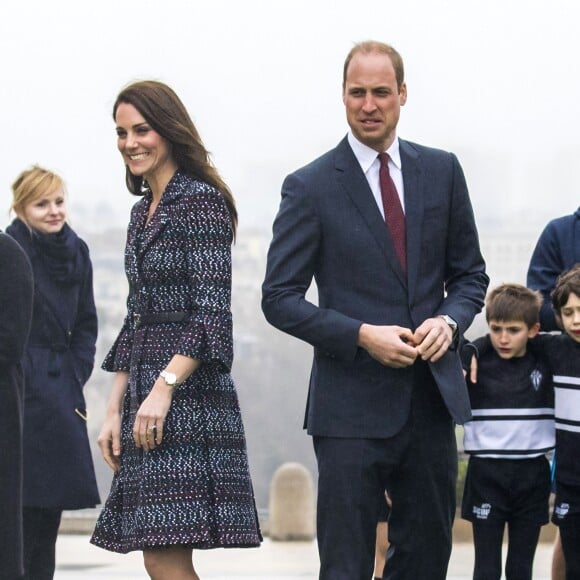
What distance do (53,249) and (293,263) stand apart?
6.46 feet

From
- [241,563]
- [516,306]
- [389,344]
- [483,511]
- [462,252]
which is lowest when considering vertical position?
[241,563]

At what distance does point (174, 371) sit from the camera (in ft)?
15.4

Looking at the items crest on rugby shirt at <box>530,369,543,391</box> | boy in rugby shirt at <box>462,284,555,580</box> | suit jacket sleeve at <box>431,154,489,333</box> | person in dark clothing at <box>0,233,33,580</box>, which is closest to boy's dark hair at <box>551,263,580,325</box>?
boy in rugby shirt at <box>462,284,555,580</box>

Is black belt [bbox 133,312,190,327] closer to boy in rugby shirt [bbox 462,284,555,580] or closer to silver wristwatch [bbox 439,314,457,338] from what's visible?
silver wristwatch [bbox 439,314,457,338]

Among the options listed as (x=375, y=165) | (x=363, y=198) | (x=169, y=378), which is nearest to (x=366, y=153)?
(x=375, y=165)

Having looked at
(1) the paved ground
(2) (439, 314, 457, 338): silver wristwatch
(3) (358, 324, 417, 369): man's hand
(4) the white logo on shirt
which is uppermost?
(2) (439, 314, 457, 338): silver wristwatch

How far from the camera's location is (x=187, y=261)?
480cm

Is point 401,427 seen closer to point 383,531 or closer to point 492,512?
point 492,512

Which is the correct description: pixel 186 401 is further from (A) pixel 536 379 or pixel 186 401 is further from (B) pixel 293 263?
(A) pixel 536 379

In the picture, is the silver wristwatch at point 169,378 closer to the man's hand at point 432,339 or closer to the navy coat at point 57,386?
the man's hand at point 432,339

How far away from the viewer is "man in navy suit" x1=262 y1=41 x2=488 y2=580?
474 centimetres

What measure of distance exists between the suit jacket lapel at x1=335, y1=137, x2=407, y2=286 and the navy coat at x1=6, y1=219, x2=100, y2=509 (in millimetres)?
1977

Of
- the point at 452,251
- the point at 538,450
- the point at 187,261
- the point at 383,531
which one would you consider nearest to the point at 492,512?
the point at 538,450

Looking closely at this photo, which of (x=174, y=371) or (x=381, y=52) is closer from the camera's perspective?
(x=174, y=371)
